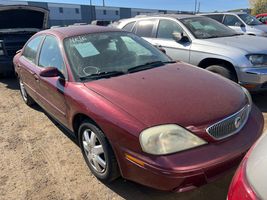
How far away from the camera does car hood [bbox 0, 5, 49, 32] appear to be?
27.8 feet

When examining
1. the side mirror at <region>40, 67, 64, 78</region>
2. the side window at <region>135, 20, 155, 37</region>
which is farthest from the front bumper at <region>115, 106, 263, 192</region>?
the side window at <region>135, 20, 155, 37</region>

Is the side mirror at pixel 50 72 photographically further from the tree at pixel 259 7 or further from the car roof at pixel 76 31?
the tree at pixel 259 7

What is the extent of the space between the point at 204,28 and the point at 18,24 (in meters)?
5.97

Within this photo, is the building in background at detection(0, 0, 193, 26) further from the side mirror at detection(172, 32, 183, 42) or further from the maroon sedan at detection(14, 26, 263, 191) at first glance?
the maroon sedan at detection(14, 26, 263, 191)

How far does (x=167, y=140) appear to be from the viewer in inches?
96.4

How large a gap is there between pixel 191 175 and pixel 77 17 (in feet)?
181

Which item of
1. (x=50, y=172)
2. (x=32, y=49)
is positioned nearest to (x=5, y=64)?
(x=32, y=49)

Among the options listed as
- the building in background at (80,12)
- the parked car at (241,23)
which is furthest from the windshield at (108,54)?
the building in background at (80,12)

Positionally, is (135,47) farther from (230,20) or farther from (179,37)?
(230,20)

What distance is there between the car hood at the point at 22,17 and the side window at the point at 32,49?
3.71 metres

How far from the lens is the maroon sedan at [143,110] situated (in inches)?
95.7

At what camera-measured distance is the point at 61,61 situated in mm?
3684

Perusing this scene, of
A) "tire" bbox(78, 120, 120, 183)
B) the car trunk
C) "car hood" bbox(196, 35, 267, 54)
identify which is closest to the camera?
"tire" bbox(78, 120, 120, 183)

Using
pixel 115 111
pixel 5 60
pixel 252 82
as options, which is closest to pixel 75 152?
pixel 115 111
